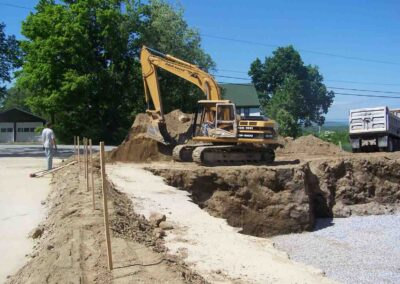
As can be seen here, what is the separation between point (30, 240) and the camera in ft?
28.5

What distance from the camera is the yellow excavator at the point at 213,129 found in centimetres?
1755

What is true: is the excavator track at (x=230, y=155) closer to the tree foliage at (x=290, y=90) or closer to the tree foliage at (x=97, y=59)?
the tree foliage at (x=97, y=59)

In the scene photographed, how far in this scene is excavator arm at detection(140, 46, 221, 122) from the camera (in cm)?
1897

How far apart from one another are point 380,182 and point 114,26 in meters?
27.7

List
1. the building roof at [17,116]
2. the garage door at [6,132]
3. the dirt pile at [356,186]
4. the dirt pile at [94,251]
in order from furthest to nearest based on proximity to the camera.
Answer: the garage door at [6,132], the building roof at [17,116], the dirt pile at [356,186], the dirt pile at [94,251]

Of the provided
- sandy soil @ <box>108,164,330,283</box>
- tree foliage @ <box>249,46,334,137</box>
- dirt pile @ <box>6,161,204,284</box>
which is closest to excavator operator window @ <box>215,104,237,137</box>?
sandy soil @ <box>108,164,330,283</box>

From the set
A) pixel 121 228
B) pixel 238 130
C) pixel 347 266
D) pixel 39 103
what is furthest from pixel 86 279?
pixel 39 103

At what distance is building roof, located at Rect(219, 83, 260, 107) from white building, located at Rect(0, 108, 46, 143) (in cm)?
2296

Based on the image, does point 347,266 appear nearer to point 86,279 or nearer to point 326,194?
point 326,194

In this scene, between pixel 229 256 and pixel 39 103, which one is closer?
pixel 229 256

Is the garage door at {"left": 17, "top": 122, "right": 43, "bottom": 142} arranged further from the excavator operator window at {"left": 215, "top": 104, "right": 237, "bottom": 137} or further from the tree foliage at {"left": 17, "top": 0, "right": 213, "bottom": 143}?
the excavator operator window at {"left": 215, "top": 104, "right": 237, "bottom": 137}

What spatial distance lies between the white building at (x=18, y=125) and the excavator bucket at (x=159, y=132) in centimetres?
4485

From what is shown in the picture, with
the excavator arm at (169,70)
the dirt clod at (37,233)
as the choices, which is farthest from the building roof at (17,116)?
the dirt clod at (37,233)

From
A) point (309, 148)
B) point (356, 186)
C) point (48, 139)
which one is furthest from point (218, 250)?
point (309, 148)
